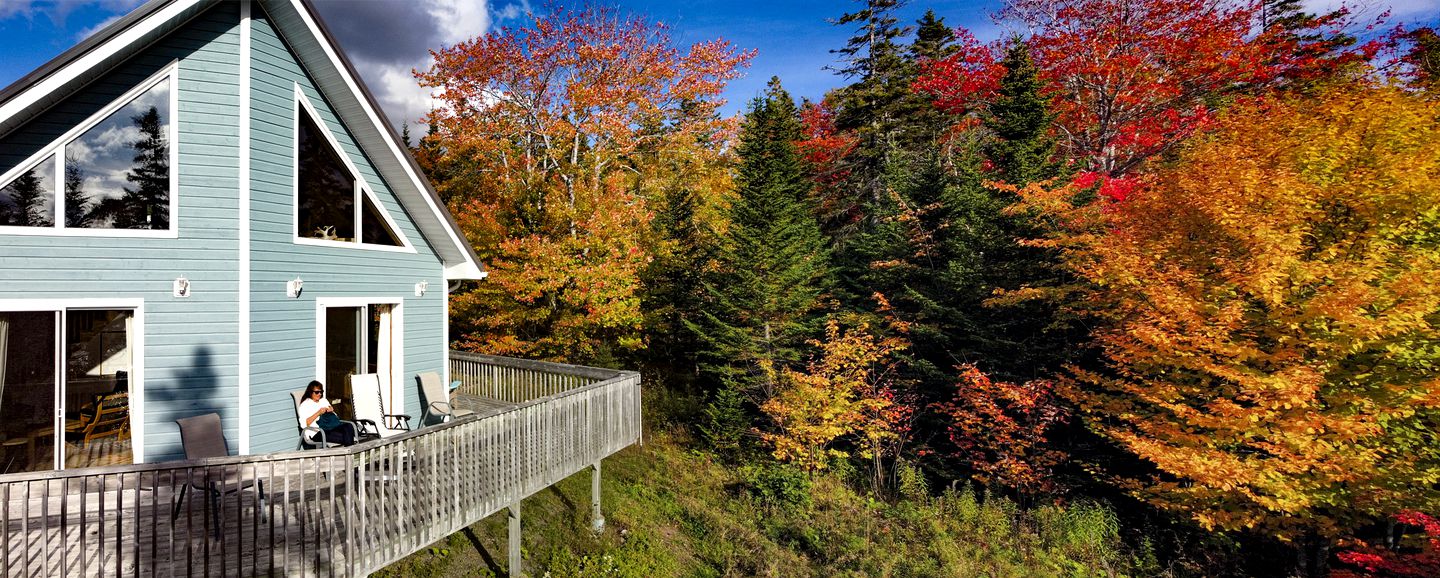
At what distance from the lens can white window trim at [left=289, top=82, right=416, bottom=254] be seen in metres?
7.56

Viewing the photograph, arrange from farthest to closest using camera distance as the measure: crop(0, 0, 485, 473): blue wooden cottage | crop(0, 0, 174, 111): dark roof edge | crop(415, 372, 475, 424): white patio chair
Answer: crop(415, 372, 475, 424): white patio chair < crop(0, 0, 485, 473): blue wooden cottage < crop(0, 0, 174, 111): dark roof edge

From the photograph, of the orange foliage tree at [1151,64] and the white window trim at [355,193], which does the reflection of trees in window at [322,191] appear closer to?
the white window trim at [355,193]

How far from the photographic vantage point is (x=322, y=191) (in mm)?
8039

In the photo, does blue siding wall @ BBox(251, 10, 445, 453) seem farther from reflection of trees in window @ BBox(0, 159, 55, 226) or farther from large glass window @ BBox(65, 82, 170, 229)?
reflection of trees in window @ BBox(0, 159, 55, 226)

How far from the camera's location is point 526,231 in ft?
47.6

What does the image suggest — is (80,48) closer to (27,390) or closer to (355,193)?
(355,193)

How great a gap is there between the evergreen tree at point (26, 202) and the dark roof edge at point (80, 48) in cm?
119

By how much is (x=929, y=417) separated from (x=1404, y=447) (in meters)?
7.98

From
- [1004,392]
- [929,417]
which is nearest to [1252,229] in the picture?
[1004,392]

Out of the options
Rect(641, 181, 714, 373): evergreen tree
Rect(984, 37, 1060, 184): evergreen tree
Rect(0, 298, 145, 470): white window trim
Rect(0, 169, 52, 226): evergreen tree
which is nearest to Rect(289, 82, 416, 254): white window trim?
Rect(0, 298, 145, 470): white window trim

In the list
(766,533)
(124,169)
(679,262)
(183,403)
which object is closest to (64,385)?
(183,403)

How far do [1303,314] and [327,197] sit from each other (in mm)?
14442

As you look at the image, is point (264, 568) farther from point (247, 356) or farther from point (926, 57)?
point (926, 57)

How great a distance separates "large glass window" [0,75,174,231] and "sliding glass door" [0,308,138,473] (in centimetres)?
107
